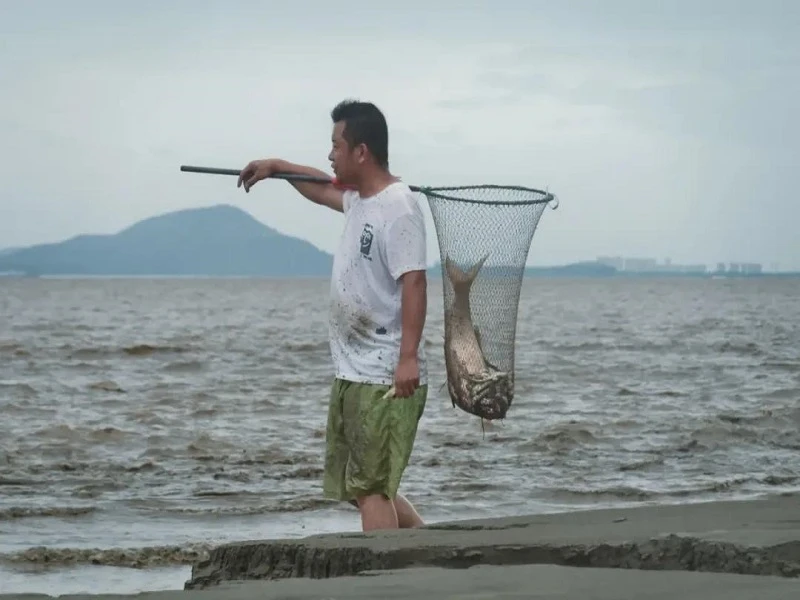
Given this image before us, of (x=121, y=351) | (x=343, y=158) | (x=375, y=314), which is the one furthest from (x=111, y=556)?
(x=121, y=351)

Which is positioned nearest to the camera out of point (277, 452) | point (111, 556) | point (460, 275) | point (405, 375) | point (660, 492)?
point (405, 375)

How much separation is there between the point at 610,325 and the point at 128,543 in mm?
41062

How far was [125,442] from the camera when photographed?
1346 centimetres

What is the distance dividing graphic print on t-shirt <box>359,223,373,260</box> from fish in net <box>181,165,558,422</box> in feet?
2.30

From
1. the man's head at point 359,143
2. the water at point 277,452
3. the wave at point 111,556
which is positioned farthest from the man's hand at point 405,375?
the wave at point 111,556

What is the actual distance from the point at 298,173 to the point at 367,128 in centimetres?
63

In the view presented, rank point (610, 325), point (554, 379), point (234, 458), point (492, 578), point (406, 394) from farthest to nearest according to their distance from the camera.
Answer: point (610, 325), point (554, 379), point (234, 458), point (406, 394), point (492, 578)

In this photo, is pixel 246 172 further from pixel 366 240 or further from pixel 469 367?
pixel 469 367

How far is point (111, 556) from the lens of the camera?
769 cm

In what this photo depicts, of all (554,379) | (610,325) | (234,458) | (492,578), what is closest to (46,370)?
(554,379)

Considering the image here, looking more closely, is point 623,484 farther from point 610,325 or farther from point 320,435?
point 610,325

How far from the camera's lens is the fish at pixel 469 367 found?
617 centimetres

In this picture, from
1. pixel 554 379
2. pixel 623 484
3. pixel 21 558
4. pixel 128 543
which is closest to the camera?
pixel 21 558

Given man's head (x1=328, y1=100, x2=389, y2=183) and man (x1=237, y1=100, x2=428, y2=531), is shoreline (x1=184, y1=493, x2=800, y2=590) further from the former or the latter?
man's head (x1=328, y1=100, x2=389, y2=183)
